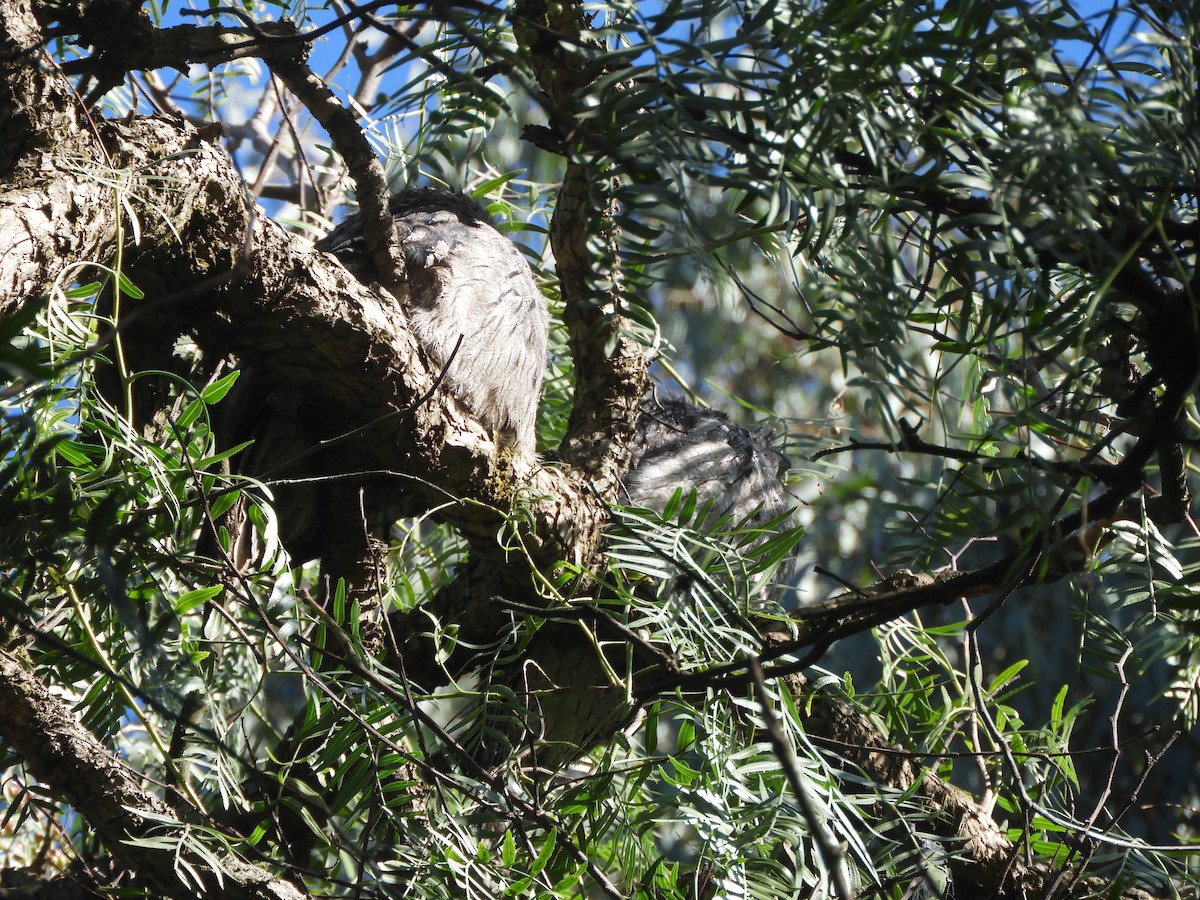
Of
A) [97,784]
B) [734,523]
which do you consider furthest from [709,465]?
[97,784]

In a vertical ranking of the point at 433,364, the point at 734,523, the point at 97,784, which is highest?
the point at 433,364

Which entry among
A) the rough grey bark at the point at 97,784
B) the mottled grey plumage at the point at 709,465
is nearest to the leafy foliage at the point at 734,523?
the rough grey bark at the point at 97,784

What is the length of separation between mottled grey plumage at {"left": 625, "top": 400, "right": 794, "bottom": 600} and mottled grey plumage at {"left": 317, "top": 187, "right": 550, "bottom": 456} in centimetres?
18

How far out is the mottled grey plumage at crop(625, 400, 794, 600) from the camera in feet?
4.09

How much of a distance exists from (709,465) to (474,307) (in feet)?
1.22

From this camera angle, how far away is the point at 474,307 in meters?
1.13

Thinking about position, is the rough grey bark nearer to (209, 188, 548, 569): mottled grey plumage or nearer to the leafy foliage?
the leafy foliage

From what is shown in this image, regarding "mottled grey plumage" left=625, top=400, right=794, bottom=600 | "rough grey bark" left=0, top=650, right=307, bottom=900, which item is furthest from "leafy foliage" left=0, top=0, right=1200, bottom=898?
"mottled grey plumage" left=625, top=400, right=794, bottom=600

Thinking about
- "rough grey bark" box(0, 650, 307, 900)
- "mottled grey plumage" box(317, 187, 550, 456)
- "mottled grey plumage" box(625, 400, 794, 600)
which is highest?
"mottled grey plumage" box(317, 187, 550, 456)

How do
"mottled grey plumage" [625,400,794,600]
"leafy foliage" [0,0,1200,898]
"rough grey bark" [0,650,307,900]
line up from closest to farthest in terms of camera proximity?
"leafy foliage" [0,0,1200,898] → "rough grey bark" [0,650,307,900] → "mottled grey plumage" [625,400,794,600]

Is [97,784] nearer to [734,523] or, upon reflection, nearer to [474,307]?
[474,307]

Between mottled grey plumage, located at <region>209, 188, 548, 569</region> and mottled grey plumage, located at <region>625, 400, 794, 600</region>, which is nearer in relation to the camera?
mottled grey plumage, located at <region>209, 188, 548, 569</region>

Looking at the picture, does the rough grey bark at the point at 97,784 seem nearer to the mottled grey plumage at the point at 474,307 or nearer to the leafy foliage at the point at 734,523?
the leafy foliage at the point at 734,523

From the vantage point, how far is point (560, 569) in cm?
108
